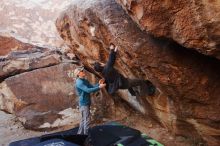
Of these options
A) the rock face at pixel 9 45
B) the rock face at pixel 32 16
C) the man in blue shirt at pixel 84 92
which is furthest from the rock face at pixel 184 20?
the rock face at pixel 32 16

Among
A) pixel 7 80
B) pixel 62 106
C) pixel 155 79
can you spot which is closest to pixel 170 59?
pixel 155 79

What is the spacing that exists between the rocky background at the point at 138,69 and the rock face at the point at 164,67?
0.02m

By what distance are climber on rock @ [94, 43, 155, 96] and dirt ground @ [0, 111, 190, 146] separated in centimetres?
115

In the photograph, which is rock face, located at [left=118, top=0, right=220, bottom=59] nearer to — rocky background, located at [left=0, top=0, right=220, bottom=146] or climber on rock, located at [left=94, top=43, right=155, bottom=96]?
rocky background, located at [left=0, top=0, right=220, bottom=146]

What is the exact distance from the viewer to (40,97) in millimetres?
11969

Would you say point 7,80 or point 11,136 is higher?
point 7,80

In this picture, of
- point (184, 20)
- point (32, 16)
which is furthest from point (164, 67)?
point (32, 16)

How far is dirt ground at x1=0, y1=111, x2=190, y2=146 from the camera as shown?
919 cm

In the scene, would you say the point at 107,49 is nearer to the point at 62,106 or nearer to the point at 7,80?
the point at 62,106

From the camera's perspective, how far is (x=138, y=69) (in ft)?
27.8

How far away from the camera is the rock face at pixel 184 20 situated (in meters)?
5.48

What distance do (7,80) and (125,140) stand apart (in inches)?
215

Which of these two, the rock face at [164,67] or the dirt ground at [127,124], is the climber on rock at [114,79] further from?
the dirt ground at [127,124]

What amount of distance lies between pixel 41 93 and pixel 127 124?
289cm
